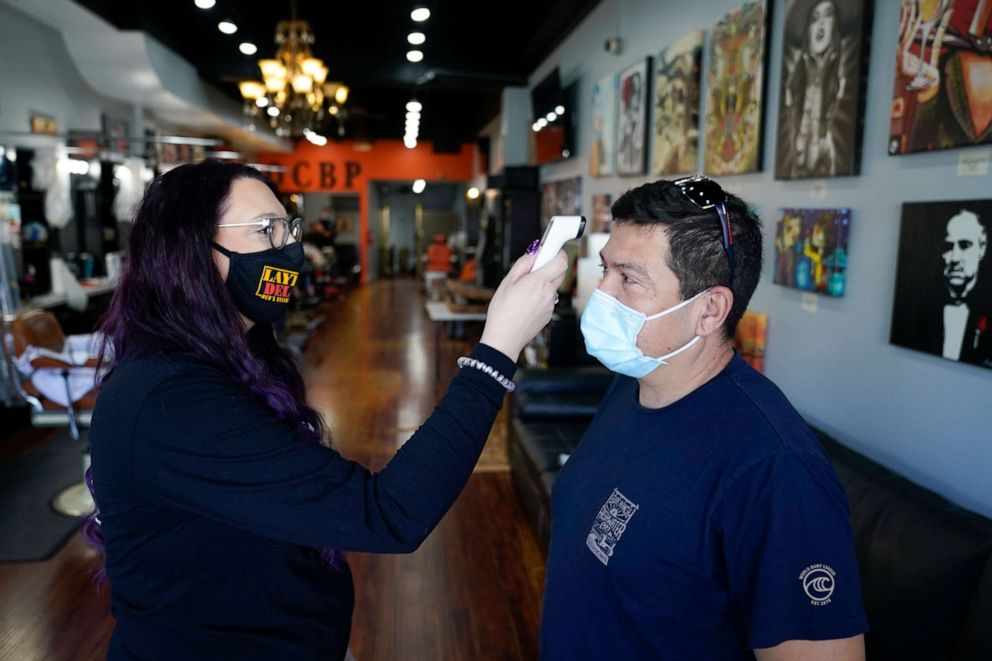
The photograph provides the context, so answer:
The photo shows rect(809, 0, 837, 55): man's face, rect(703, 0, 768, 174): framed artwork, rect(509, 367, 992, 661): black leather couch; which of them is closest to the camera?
rect(509, 367, 992, 661): black leather couch

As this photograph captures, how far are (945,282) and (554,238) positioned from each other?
1475mm

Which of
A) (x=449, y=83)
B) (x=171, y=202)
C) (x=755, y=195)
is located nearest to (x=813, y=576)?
(x=171, y=202)

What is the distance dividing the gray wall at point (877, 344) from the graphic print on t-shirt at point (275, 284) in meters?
1.78

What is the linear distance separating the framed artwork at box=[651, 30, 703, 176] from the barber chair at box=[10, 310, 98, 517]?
136 inches

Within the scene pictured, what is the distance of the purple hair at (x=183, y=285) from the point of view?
1.13 meters

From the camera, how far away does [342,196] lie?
1930cm

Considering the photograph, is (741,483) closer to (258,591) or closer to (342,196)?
(258,591)

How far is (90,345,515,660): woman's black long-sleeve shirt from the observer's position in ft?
3.16

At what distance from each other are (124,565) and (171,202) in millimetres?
613

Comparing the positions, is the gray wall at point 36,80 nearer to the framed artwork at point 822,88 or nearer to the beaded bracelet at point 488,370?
the framed artwork at point 822,88

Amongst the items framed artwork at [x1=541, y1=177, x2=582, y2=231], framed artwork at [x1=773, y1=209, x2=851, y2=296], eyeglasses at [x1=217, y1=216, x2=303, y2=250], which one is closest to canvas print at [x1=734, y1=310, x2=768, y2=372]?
framed artwork at [x1=773, y1=209, x2=851, y2=296]

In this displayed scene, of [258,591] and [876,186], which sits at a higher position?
[876,186]

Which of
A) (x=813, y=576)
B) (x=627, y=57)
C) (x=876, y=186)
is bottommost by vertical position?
(x=813, y=576)

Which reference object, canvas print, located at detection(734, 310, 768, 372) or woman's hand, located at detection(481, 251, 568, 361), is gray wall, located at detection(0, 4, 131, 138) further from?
woman's hand, located at detection(481, 251, 568, 361)
